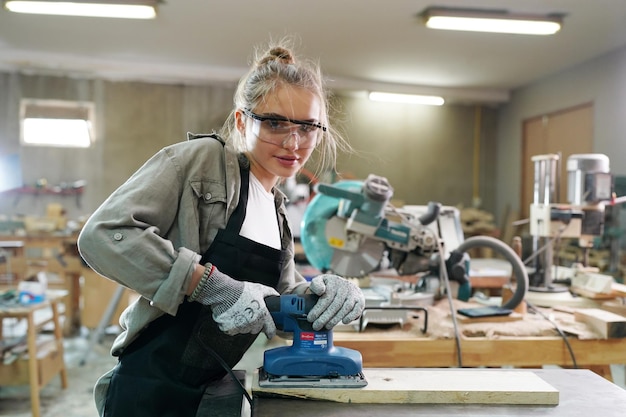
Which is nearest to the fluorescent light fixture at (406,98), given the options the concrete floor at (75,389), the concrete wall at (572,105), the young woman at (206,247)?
the concrete wall at (572,105)

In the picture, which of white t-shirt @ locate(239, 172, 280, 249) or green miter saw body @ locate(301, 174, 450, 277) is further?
green miter saw body @ locate(301, 174, 450, 277)

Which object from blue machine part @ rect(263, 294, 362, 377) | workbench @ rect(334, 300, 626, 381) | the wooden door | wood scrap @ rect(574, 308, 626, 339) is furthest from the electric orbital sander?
the wooden door

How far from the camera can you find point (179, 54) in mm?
5723

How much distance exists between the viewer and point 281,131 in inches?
43.8

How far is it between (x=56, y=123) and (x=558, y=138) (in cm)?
629

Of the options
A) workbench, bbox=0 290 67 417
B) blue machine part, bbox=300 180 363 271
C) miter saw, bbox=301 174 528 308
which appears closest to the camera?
miter saw, bbox=301 174 528 308

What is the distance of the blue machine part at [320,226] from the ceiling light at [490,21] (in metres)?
2.75

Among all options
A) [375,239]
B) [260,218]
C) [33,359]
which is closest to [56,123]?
[33,359]

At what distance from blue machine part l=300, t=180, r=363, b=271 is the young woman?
732 millimetres

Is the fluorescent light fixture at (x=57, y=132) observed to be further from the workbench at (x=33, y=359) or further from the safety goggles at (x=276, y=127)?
the safety goggles at (x=276, y=127)

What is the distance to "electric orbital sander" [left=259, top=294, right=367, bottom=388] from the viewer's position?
0.99m

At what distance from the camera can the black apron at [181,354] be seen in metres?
1.00

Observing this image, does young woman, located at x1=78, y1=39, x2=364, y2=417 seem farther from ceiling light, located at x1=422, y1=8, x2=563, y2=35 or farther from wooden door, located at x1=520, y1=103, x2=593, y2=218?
wooden door, located at x1=520, y1=103, x2=593, y2=218

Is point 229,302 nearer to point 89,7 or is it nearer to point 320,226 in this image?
point 320,226
